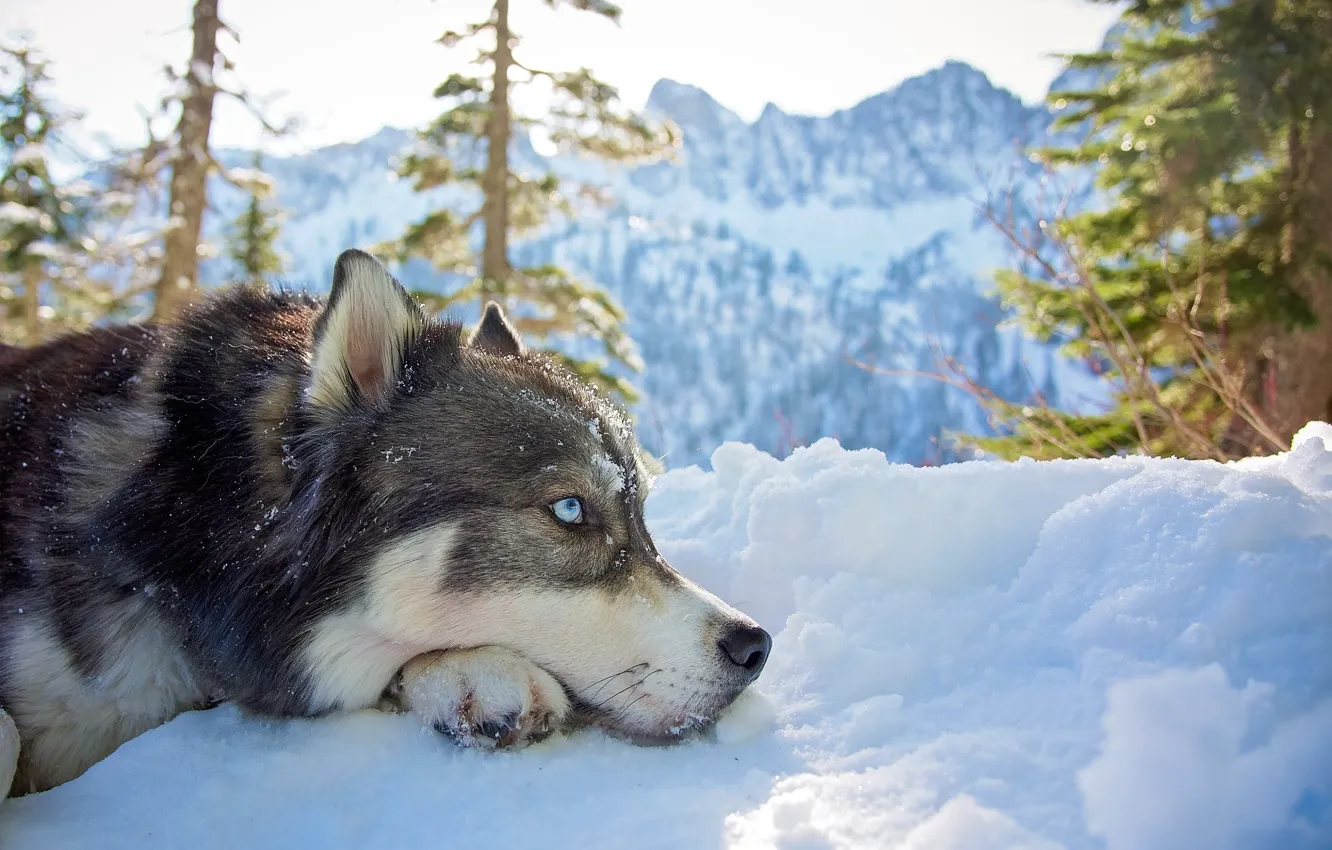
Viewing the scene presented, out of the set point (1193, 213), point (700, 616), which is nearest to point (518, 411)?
point (700, 616)

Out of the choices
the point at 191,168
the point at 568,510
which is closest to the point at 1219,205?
the point at 568,510

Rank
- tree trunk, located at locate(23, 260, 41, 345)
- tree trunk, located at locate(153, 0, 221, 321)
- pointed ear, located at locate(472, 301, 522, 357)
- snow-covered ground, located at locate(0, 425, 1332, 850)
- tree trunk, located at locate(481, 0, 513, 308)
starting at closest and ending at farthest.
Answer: snow-covered ground, located at locate(0, 425, 1332, 850) < pointed ear, located at locate(472, 301, 522, 357) < tree trunk, located at locate(153, 0, 221, 321) < tree trunk, located at locate(481, 0, 513, 308) < tree trunk, located at locate(23, 260, 41, 345)

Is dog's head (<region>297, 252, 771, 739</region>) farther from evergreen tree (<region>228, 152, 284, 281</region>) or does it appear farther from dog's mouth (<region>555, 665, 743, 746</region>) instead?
evergreen tree (<region>228, 152, 284, 281</region>)

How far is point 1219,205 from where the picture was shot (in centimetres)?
921

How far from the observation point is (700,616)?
2.39m

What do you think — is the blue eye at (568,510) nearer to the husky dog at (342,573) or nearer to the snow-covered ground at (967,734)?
the husky dog at (342,573)

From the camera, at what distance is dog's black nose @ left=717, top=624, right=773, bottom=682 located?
90.2 inches

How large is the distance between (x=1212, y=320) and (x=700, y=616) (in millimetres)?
10300

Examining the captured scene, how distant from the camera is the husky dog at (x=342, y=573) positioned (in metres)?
2.30

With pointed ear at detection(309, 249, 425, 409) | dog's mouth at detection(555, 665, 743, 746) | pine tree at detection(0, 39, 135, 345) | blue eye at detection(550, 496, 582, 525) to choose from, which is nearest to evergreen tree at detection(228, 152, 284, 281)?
pine tree at detection(0, 39, 135, 345)

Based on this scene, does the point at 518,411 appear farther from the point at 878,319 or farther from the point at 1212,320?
the point at 878,319

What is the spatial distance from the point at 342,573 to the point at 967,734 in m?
1.83

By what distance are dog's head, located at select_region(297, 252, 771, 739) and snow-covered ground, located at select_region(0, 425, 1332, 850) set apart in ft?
0.59

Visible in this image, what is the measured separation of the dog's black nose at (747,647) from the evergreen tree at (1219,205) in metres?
6.32
